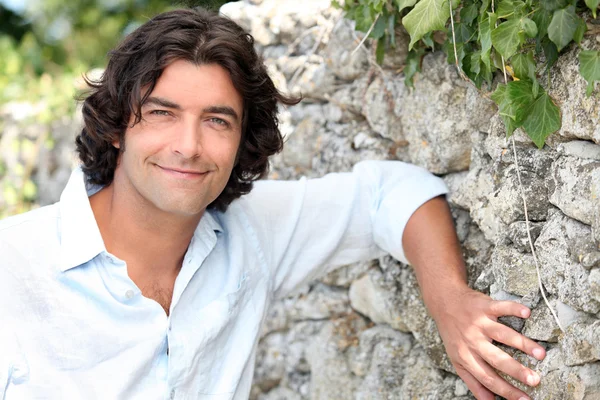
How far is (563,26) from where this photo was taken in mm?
1379

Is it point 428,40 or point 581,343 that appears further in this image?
point 428,40

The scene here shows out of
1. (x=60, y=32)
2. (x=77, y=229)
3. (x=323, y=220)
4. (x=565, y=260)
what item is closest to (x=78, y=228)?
(x=77, y=229)

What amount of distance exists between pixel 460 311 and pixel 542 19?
743 millimetres

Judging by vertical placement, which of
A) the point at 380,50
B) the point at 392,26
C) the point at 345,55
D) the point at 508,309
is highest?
the point at 392,26

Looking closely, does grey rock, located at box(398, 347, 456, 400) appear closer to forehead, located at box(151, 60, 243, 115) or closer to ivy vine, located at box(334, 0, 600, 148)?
ivy vine, located at box(334, 0, 600, 148)

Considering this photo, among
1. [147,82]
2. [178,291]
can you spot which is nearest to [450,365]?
[178,291]

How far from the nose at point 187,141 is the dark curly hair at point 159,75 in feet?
0.44

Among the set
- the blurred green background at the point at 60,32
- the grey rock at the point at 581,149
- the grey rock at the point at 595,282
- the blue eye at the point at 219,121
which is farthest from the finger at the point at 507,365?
the blurred green background at the point at 60,32

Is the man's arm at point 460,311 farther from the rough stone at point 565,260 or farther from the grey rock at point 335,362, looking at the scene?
the grey rock at point 335,362

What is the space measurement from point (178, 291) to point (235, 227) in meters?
0.30

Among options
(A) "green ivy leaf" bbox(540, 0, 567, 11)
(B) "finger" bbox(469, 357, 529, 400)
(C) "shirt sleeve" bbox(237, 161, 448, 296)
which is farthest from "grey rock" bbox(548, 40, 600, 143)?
(C) "shirt sleeve" bbox(237, 161, 448, 296)

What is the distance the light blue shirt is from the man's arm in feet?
0.23

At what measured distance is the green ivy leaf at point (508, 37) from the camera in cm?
146

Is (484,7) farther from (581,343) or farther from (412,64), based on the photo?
(581,343)
